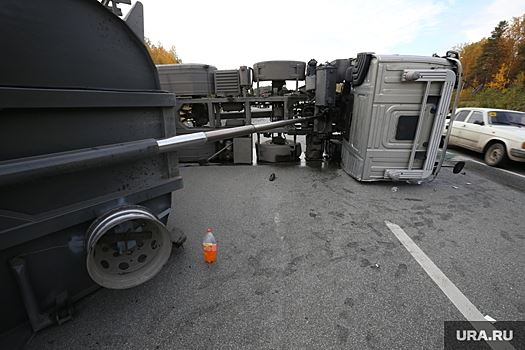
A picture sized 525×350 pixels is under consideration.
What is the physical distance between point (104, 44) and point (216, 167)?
166 inches

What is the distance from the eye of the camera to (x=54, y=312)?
65.1 inches

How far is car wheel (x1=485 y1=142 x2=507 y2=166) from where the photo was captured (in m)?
5.61

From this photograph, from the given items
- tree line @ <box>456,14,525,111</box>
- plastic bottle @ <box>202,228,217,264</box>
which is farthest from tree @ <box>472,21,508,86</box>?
plastic bottle @ <box>202,228,217,264</box>

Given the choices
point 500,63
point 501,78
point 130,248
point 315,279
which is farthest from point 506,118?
point 500,63

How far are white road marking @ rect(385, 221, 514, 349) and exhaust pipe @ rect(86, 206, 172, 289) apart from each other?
2.35 metres

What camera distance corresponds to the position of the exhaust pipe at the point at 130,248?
148 cm

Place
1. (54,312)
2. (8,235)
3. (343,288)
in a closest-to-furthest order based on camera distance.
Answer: (8,235) < (54,312) < (343,288)

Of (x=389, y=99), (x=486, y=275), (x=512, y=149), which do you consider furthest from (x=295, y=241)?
(x=512, y=149)

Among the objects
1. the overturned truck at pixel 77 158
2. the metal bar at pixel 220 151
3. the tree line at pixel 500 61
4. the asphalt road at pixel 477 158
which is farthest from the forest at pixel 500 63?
the overturned truck at pixel 77 158

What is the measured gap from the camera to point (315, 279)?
2.15 metres

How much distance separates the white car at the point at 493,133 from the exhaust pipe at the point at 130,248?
7.61 metres

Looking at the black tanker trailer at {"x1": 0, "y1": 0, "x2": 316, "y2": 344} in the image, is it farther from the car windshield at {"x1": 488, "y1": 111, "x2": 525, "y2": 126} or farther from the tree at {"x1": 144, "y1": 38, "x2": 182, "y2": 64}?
the tree at {"x1": 144, "y1": 38, "x2": 182, "y2": 64}

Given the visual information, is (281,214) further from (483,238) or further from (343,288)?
(483,238)

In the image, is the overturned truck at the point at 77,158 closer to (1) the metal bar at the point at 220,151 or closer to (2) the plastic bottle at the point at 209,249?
(2) the plastic bottle at the point at 209,249
